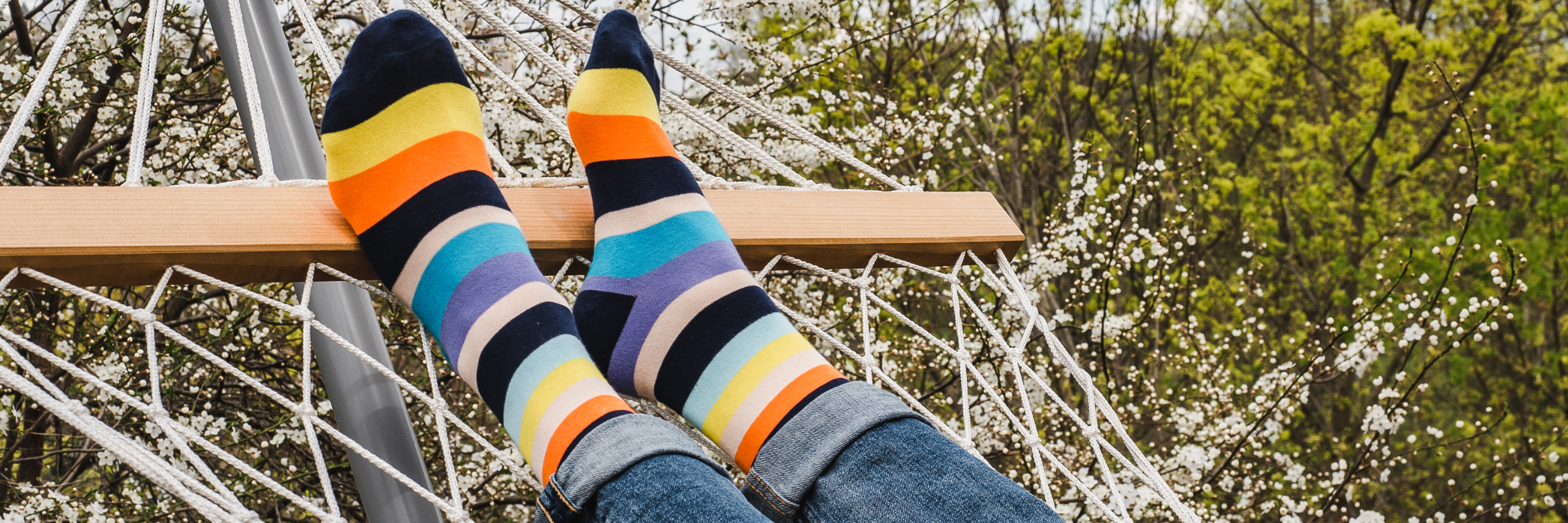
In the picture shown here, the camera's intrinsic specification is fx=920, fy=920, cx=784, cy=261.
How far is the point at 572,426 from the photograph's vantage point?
1.78 ft

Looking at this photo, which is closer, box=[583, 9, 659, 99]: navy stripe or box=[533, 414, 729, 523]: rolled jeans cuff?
box=[533, 414, 729, 523]: rolled jeans cuff

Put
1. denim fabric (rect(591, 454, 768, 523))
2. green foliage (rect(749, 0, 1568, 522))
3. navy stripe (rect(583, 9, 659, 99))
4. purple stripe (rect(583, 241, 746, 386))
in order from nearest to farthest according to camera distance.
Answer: denim fabric (rect(591, 454, 768, 523)) → purple stripe (rect(583, 241, 746, 386)) → navy stripe (rect(583, 9, 659, 99)) → green foliage (rect(749, 0, 1568, 522))

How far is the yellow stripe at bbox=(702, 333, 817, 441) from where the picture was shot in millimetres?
612

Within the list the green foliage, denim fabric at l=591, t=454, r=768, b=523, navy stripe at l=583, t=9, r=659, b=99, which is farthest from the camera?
the green foliage

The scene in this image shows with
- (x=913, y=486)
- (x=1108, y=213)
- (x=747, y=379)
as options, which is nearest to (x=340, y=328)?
(x=747, y=379)

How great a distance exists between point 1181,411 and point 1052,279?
58 centimetres

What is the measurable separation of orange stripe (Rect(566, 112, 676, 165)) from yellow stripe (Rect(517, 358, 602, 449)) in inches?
8.9

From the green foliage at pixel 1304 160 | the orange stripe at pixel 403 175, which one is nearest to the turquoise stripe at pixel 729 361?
the orange stripe at pixel 403 175

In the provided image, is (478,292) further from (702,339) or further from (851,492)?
(851,492)

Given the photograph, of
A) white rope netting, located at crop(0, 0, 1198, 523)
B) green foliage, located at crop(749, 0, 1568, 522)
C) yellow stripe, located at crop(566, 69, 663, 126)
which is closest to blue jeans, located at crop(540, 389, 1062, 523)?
white rope netting, located at crop(0, 0, 1198, 523)

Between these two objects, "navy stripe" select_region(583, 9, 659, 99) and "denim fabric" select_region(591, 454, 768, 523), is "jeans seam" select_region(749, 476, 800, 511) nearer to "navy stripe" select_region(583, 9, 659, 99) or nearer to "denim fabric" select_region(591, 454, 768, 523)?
"denim fabric" select_region(591, 454, 768, 523)

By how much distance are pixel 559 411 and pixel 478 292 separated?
12 centimetres

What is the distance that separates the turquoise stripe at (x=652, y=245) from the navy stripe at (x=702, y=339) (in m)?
0.06

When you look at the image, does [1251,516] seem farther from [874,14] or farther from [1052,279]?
[874,14]
